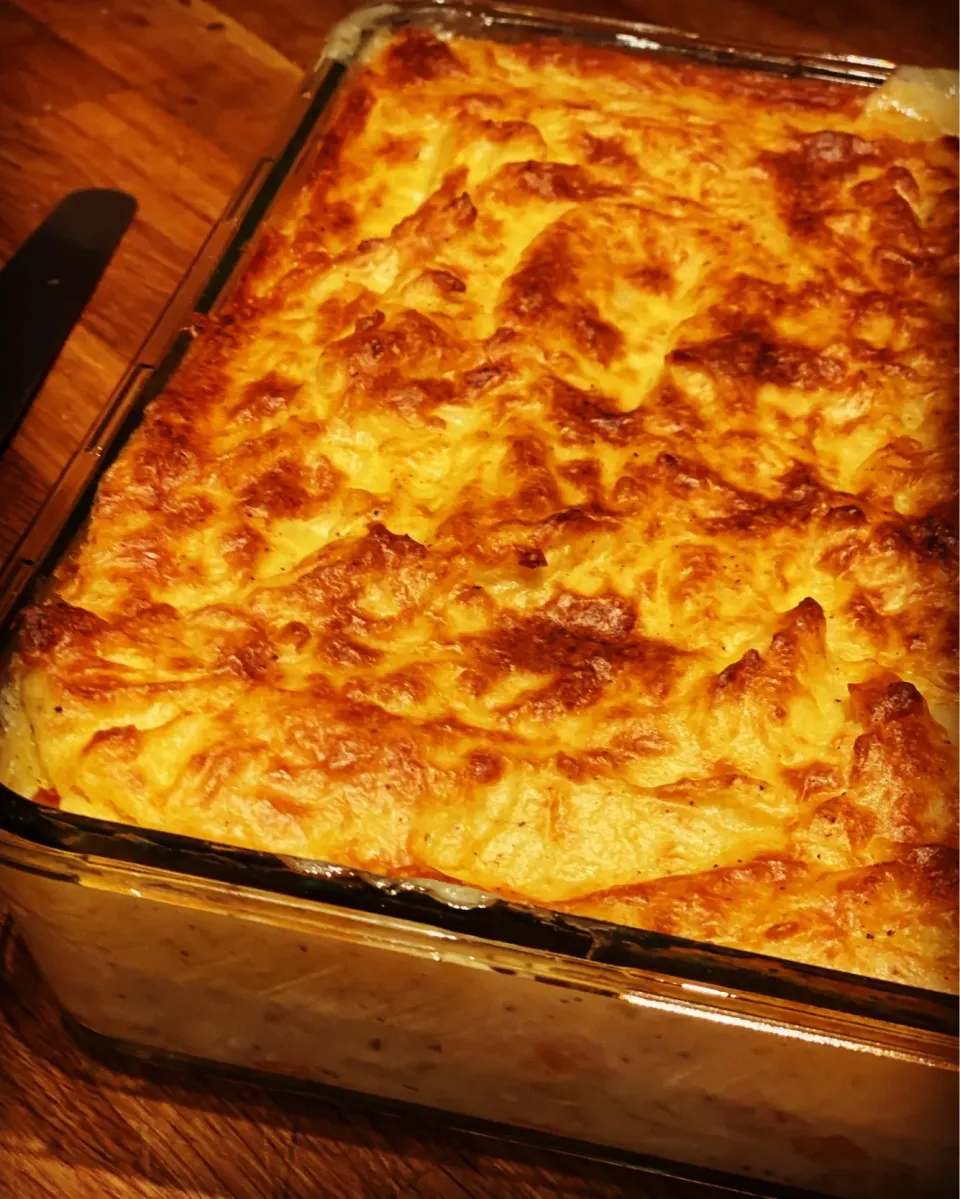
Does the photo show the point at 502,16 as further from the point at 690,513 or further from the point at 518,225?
the point at 690,513

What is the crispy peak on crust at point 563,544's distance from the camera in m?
1.18

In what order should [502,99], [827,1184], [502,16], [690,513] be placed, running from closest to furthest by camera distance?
1. [827,1184]
2. [690,513]
3. [502,99]
4. [502,16]

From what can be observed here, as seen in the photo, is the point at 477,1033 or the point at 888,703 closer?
the point at 477,1033

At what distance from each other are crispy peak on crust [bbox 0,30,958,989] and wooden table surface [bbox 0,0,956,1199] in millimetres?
320

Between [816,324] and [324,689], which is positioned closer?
[324,689]

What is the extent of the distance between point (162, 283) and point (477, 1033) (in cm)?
133

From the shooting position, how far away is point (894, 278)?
67.4 inches

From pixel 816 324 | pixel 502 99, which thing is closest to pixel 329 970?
pixel 816 324

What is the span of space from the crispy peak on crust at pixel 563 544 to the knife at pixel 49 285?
27 cm

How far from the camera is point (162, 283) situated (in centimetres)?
201

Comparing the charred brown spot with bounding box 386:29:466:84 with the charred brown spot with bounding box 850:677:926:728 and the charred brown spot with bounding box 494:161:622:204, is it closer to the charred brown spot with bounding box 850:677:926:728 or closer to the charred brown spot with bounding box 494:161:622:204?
the charred brown spot with bounding box 494:161:622:204

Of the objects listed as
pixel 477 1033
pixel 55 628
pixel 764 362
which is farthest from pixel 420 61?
pixel 477 1033

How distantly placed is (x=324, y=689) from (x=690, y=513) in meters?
0.47

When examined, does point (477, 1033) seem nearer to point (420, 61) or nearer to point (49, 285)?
point (49, 285)
